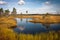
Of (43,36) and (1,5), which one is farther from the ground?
(1,5)

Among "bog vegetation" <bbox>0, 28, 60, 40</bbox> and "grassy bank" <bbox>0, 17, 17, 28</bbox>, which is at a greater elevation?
"grassy bank" <bbox>0, 17, 17, 28</bbox>

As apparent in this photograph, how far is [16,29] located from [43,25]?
335mm

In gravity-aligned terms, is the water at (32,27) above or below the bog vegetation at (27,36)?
above

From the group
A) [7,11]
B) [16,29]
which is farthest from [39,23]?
[7,11]

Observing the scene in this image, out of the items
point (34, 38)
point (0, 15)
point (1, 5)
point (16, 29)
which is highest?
point (1, 5)

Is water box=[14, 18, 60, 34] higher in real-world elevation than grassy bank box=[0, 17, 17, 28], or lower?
lower

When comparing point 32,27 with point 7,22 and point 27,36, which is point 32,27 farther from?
point 7,22

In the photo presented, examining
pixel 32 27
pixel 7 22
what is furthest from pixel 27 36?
pixel 7 22

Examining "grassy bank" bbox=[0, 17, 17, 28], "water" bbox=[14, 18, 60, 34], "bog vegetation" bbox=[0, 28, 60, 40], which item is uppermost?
"grassy bank" bbox=[0, 17, 17, 28]

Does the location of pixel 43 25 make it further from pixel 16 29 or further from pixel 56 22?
pixel 16 29

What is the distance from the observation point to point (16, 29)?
4.93ft

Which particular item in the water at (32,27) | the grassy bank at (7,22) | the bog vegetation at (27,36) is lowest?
the bog vegetation at (27,36)

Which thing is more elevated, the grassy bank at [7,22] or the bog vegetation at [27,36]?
the grassy bank at [7,22]

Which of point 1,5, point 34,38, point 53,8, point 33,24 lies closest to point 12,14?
point 1,5
